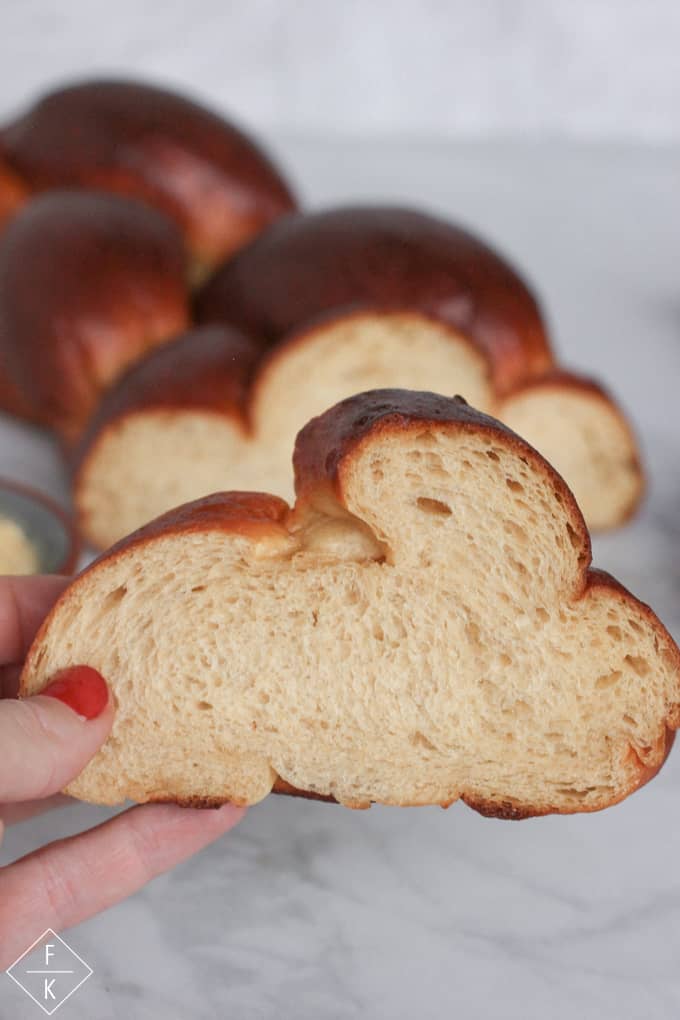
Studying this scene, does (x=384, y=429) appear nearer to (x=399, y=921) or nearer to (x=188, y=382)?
(x=399, y=921)

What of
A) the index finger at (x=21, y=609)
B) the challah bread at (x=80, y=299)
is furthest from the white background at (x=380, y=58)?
the index finger at (x=21, y=609)

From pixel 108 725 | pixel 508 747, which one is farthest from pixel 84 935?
pixel 508 747

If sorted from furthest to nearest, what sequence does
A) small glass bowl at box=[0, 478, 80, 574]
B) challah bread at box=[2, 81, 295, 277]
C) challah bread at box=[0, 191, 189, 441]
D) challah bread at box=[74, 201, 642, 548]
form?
challah bread at box=[2, 81, 295, 277] → challah bread at box=[0, 191, 189, 441] → challah bread at box=[74, 201, 642, 548] → small glass bowl at box=[0, 478, 80, 574]

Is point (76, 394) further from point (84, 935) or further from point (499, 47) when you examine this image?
point (499, 47)

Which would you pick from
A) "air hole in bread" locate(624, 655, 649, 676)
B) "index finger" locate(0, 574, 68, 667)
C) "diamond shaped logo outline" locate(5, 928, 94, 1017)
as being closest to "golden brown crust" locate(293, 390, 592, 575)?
"air hole in bread" locate(624, 655, 649, 676)

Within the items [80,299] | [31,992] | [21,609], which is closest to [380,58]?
[80,299]

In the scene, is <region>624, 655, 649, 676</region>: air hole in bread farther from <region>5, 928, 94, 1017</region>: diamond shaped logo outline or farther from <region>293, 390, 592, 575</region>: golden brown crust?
<region>5, 928, 94, 1017</region>: diamond shaped logo outline
